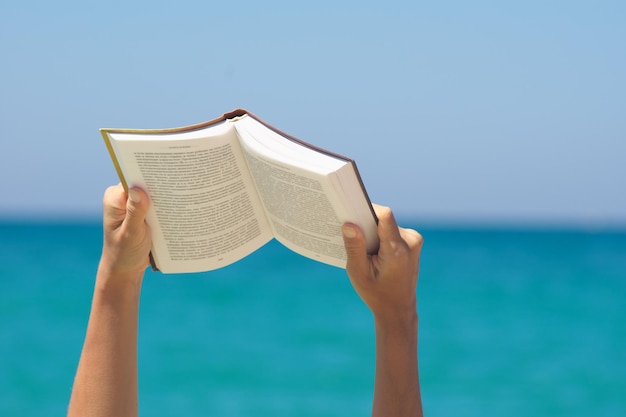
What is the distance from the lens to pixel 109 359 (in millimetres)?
1668

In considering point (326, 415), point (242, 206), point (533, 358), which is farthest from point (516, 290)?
point (242, 206)

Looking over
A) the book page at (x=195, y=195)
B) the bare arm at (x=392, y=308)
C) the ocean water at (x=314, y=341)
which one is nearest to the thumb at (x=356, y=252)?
the bare arm at (x=392, y=308)

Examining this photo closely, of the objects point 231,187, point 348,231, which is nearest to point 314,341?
point 231,187

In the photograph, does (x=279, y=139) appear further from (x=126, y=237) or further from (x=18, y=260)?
(x=18, y=260)

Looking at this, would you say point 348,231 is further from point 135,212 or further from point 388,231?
point 135,212

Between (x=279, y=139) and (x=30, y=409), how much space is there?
817 centimetres

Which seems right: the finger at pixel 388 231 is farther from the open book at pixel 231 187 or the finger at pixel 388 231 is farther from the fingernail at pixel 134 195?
the fingernail at pixel 134 195

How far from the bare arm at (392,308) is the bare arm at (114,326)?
0.40 metres

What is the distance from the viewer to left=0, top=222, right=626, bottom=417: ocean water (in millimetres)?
9914

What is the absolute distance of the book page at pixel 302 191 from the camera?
1.71 metres

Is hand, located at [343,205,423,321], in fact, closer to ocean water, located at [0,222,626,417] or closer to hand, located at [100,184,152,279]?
hand, located at [100,184,152,279]

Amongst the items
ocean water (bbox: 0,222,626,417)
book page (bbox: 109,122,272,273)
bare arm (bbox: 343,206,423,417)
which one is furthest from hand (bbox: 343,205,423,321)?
ocean water (bbox: 0,222,626,417)

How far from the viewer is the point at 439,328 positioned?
48.2 feet

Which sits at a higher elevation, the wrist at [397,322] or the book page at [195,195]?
the book page at [195,195]
